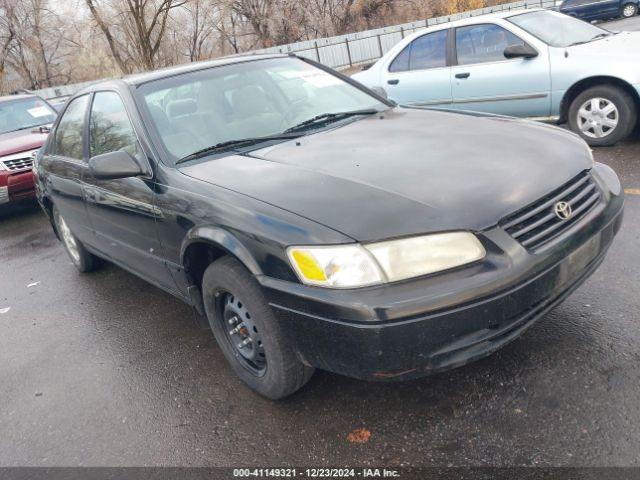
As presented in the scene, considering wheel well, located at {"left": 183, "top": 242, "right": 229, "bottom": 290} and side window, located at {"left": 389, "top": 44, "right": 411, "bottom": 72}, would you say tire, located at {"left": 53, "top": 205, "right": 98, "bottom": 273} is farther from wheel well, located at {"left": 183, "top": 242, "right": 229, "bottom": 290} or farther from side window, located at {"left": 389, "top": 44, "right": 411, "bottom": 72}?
side window, located at {"left": 389, "top": 44, "right": 411, "bottom": 72}

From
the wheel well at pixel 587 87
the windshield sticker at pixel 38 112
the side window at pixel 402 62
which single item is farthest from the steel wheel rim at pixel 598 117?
the windshield sticker at pixel 38 112

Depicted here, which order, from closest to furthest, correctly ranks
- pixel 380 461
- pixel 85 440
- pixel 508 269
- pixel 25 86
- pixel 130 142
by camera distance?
pixel 508 269 → pixel 380 461 → pixel 85 440 → pixel 130 142 → pixel 25 86

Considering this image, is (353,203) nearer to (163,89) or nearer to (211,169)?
(211,169)

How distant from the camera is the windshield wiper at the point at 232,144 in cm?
297

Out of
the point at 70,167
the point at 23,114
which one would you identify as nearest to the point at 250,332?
the point at 70,167

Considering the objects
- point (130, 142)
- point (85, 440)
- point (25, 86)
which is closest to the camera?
point (85, 440)

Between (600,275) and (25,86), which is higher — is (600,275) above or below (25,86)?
below

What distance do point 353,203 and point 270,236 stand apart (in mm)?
366

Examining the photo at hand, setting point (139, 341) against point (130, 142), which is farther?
point (139, 341)

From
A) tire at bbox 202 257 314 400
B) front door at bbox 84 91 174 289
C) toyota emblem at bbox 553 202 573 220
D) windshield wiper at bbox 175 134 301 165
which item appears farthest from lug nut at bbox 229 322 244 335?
toyota emblem at bbox 553 202 573 220

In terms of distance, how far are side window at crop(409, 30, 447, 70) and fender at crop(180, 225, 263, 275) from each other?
4.96 meters

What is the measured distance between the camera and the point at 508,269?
2072 mm

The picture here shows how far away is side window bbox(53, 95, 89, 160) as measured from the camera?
4023mm

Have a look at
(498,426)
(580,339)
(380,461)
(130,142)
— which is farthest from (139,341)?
(580,339)
